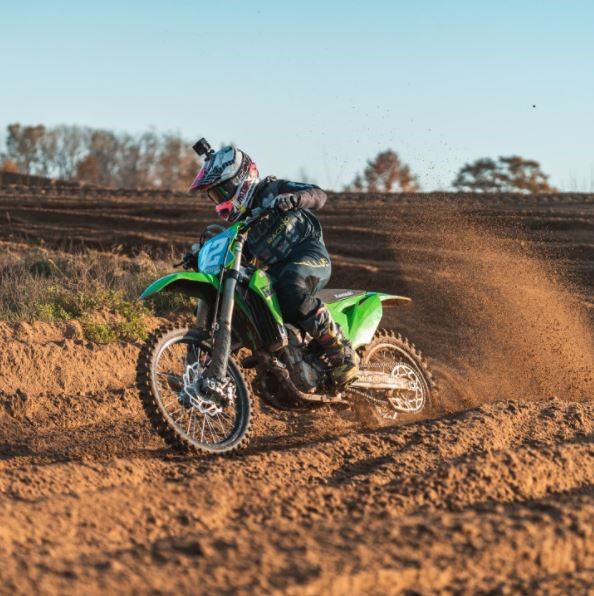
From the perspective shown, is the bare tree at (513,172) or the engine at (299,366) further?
the bare tree at (513,172)

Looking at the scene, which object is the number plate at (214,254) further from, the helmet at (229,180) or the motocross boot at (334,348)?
the motocross boot at (334,348)

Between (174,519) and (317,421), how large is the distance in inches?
135

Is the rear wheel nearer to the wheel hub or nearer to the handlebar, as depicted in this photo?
the wheel hub

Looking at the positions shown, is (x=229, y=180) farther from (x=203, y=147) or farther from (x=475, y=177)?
(x=475, y=177)

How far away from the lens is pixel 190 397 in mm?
6074

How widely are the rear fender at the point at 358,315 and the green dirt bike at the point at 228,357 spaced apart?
1cm

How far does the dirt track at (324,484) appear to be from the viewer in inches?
148

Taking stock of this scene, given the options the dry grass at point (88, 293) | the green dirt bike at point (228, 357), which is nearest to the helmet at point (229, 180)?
the green dirt bike at point (228, 357)

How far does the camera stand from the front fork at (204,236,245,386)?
6.11m

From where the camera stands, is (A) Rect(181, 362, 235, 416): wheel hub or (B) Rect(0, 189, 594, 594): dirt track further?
(A) Rect(181, 362, 235, 416): wheel hub

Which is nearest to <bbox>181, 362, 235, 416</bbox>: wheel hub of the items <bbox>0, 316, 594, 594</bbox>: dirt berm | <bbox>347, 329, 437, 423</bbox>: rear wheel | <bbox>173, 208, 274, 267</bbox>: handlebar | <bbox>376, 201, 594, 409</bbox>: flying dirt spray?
<bbox>0, 316, 594, 594</bbox>: dirt berm

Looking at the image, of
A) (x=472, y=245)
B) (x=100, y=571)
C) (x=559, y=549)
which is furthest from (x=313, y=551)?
(x=472, y=245)

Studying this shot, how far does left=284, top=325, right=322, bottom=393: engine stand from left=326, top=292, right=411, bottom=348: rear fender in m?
0.51

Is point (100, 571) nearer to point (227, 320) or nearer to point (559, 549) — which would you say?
point (559, 549)
